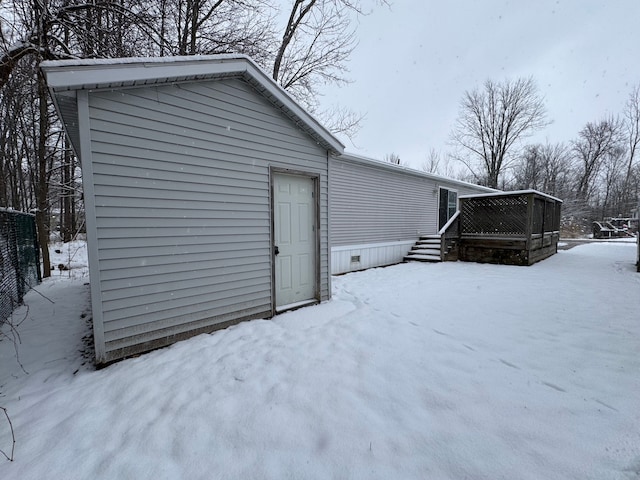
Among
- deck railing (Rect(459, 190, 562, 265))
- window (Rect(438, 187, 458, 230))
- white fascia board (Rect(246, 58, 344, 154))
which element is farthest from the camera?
window (Rect(438, 187, 458, 230))

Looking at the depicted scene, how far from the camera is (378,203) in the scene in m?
8.61

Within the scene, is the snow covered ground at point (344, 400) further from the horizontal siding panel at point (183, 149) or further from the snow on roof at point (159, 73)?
the snow on roof at point (159, 73)

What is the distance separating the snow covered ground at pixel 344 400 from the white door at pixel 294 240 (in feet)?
1.82

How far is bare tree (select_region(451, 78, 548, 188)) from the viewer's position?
22.1 metres

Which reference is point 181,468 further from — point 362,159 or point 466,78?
point 466,78

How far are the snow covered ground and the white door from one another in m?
0.55

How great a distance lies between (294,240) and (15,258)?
17.2ft

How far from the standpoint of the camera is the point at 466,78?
22.7 m

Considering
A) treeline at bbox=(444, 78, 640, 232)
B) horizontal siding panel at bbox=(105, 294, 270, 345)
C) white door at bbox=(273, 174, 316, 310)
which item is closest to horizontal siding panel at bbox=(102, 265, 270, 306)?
horizontal siding panel at bbox=(105, 294, 270, 345)

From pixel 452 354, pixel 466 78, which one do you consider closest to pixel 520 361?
pixel 452 354

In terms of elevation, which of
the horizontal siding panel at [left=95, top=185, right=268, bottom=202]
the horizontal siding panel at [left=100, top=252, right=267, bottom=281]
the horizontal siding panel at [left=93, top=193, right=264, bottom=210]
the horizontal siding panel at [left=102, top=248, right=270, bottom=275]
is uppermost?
the horizontal siding panel at [left=95, top=185, right=268, bottom=202]

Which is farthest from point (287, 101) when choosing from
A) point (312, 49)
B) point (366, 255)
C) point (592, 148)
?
point (592, 148)

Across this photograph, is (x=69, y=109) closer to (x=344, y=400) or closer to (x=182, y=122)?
(x=182, y=122)

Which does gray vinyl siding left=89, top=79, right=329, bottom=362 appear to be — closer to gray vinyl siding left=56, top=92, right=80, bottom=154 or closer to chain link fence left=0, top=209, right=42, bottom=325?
gray vinyl siding left=56, top=92, right=80, bottom=154
